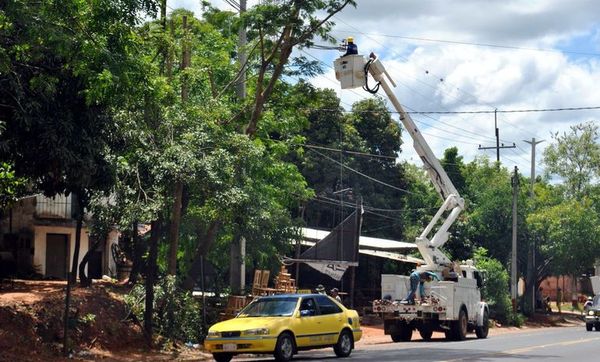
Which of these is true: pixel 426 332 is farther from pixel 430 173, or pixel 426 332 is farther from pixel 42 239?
pixel 42 239

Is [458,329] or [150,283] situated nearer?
[150,283]

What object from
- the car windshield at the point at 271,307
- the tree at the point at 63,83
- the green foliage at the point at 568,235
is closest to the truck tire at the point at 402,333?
the car windshield at the point at 271,307

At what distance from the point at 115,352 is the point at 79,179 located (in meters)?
4.65

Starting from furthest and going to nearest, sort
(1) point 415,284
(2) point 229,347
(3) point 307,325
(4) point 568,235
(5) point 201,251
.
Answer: (4) point 568,235 → (1) point 415,284 → (5) point 201,251 → (3) point 307,325 → (2) point 229,347

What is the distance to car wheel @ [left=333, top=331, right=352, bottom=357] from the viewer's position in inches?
816

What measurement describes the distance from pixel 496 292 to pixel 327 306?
2347 cm

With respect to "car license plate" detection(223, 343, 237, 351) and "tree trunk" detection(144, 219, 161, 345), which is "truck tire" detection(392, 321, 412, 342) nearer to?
"tree trunk" detection(144, 219, 161, 345)

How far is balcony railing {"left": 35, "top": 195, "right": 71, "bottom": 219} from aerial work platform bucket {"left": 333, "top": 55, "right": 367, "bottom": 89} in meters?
12.1

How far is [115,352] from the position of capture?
20438 mm

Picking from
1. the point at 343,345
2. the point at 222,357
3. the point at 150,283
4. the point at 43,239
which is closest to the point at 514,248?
the point at 43,239

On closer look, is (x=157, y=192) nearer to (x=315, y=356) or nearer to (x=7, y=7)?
(x=315, y=356)

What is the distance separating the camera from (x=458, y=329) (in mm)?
28406

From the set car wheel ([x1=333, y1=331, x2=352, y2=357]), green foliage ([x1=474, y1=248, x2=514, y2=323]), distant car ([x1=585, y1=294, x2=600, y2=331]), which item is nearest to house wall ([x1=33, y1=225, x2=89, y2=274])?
car wheel ([x1=333, y1=331, x2=352, y2=357])

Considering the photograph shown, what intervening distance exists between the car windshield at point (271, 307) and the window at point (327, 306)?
703 millimetres
